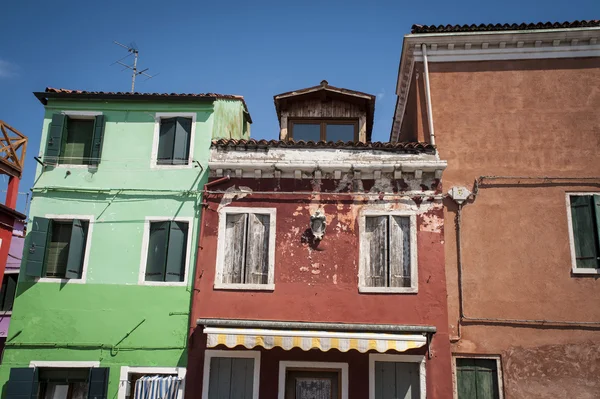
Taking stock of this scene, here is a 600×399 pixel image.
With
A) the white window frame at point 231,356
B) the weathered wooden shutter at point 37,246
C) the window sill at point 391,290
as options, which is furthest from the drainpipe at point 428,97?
the weathered wooden shutter at point 37,246

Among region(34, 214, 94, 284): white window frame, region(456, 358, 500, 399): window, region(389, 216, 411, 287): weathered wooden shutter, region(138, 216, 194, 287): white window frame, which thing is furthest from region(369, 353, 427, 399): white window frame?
region(34, 214, 94, 284): white window frame

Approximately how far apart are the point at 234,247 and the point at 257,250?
0.60m

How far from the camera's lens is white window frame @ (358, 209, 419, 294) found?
13.2 meters

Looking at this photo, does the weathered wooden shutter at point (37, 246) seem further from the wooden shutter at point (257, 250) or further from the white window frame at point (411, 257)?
the white window frame at point (411, 257)

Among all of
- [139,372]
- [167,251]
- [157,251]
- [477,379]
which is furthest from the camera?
[157,251]

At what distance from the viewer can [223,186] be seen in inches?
560

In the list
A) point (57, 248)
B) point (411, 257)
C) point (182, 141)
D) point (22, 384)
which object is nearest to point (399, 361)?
point (411, 257)

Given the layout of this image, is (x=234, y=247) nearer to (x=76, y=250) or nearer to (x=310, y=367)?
(x=310, y=367)

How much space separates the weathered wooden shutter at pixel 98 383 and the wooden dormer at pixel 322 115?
25.8 ft

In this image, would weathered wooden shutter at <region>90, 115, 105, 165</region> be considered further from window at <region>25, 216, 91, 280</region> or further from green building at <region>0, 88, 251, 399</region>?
window at <region>25, 216, 91, 280</region>

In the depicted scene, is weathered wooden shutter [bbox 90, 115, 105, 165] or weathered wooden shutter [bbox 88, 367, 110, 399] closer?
weathered wooden shutter [bbox 88, 367, 110, 399]

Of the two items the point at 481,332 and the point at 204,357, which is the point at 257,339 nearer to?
the point at 204,357

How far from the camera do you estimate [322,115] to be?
52.3 ft

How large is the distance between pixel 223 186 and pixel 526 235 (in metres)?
7.86
